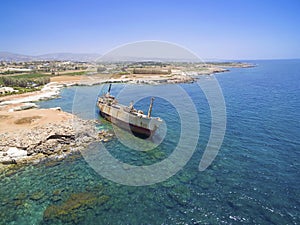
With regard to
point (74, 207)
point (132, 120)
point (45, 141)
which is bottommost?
point (74, 207)

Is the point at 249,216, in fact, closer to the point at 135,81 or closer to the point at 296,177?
the point at 296,177

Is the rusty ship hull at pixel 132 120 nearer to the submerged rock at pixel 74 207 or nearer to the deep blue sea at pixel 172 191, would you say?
the deep blue sea at pixel 172 191

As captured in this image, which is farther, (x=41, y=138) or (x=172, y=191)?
(x=41, y=138)

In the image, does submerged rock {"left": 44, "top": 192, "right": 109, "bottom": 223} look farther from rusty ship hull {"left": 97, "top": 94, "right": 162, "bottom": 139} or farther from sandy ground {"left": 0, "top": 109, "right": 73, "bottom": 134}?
sandy ground {"left": 0, "top": 109, "right": 73, "bottom": 134}

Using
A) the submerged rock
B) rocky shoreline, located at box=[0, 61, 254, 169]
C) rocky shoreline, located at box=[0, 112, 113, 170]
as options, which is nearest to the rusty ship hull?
rocky shoreline, located at box=[0, 112, 113, 170]

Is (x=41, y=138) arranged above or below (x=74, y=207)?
above

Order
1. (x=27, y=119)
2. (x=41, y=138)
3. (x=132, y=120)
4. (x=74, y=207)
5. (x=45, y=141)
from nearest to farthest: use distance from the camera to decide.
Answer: (x=74, y=207) → (x=45, y=141) → (x=41, y=138) → (x=132, y=120) → (x=27, y=119)

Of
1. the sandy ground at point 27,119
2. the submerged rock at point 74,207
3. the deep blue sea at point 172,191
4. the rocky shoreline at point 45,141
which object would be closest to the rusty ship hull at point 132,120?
the deep blue sea at point 172,191

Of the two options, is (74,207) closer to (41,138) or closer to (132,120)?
(41,138)

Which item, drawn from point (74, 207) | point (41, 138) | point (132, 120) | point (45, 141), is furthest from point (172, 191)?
point (41, 138)

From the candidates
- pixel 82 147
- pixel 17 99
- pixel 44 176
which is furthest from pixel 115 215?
pixel 17 99
